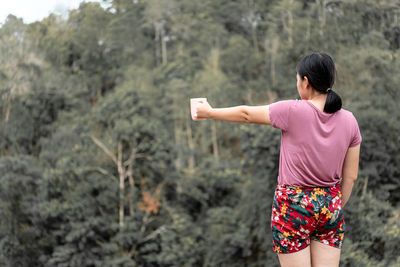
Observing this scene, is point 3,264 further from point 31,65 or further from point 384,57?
point 384,57

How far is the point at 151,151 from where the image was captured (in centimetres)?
1603

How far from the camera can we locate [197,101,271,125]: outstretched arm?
1.52 metres

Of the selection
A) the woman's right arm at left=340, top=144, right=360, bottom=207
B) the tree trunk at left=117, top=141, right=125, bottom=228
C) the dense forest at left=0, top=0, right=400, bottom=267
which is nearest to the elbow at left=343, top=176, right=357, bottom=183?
the woman's right arm at left=340, top=144, right=360, bottom=207

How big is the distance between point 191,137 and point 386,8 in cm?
1641

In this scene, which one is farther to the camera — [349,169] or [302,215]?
[349,169]

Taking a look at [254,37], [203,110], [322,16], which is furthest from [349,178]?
[254,37]

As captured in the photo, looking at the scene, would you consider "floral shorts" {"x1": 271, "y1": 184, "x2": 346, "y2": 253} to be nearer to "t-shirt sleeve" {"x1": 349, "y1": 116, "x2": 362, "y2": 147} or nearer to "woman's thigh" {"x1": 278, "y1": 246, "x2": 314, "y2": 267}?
"woman's thigh" {"x1": 278, "y1": 246, "x2": 314, "y2": 267}

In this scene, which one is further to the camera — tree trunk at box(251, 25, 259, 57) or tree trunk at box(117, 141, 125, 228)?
tree trunk at box(251, 25, 259, 57)

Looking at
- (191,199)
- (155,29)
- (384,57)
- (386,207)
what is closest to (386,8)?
(384,57)

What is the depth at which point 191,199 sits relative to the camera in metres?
18.7

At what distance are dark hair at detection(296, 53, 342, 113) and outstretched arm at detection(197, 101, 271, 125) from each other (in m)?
0.19

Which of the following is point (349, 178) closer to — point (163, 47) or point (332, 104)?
point (332, 104)

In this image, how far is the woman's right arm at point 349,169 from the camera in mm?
1627

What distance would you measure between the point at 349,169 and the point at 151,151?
14.6m
